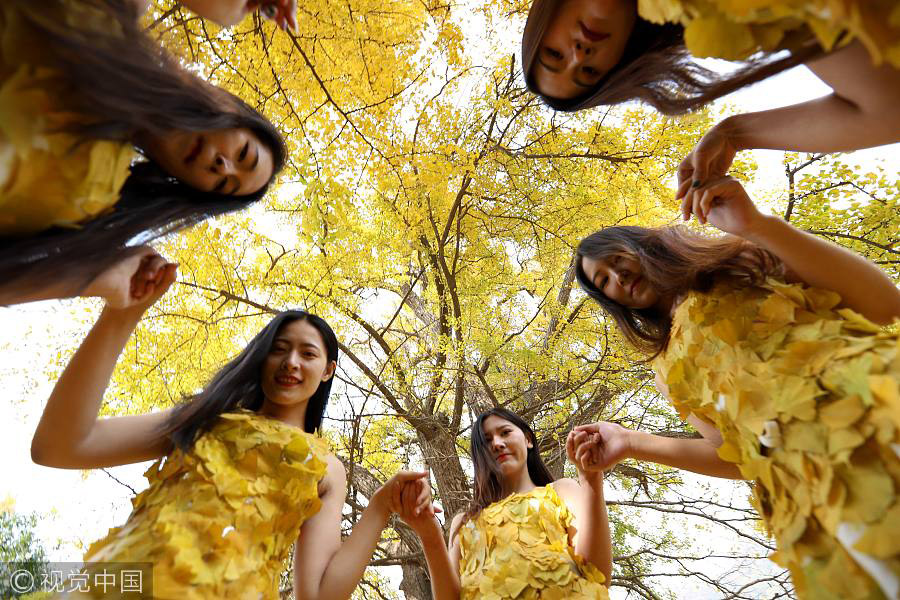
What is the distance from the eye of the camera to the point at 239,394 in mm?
1611

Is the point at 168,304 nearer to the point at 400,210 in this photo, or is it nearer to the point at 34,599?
the point at 400,210

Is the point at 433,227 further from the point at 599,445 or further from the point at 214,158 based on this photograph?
the point at 214,158

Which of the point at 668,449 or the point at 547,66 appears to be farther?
the point at 668,449

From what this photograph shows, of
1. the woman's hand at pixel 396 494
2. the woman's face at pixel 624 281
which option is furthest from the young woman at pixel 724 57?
the woman's hand at pixel 396 494

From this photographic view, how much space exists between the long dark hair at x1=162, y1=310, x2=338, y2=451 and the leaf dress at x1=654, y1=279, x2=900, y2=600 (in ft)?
4.05

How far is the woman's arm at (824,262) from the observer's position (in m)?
1.11

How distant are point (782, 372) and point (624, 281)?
688 millimetres

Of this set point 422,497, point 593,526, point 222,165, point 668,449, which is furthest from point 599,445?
point 222,165

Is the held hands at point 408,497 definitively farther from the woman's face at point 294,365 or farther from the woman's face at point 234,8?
the woman's face at point 234,8

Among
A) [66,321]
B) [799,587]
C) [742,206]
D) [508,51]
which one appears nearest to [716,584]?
[799,587]

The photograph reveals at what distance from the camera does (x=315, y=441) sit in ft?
5.08

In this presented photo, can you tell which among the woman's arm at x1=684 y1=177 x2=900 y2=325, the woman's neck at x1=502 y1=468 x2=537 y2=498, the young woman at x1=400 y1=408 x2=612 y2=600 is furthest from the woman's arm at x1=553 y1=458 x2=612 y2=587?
the woman's arm at x1=684 y1=177 x2=900 y2=325

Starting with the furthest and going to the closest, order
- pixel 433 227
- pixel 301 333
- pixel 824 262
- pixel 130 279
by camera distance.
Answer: pixel 433 227
pixel 301 333
pixel 824 262
pixel 130 279

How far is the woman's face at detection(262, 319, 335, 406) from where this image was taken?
1688 mm
